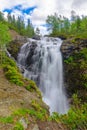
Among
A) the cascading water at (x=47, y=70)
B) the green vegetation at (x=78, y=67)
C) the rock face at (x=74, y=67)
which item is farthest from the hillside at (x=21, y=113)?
the green vegetation at (x=78, y=67)

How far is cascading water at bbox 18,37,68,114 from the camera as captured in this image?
120 feet

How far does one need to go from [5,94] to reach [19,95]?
130 centimetres

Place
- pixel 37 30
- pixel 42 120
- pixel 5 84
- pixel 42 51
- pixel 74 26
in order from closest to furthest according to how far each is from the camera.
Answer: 1. pixel 42 120
2. pixel 5 84
3. pixel 42 51
4. pixel 74 26
5. pixel 37 30

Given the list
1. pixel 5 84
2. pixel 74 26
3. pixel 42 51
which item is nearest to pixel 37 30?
pixel 74 26

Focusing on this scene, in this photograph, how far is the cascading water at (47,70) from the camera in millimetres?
36594

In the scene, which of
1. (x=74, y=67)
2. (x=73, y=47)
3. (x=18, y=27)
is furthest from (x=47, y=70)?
(x=18, y=27)

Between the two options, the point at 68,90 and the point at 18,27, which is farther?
the point at 18,27

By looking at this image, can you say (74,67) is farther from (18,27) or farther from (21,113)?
(18,27)

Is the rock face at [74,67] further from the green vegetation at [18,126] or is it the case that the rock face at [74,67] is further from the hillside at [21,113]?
the green vegetation at [18,126]

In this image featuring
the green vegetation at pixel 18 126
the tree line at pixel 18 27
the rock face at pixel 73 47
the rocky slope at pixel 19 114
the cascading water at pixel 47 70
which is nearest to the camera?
the green vegetation at pixel 18 126

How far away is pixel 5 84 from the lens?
998 inches

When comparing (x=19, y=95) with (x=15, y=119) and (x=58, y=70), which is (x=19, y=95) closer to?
(x=15, y=119)

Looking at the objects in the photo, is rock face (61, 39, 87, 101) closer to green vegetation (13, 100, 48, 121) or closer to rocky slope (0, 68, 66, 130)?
rocky slope (0, 68, 66, 130)

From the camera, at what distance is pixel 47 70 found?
41.5 meters
